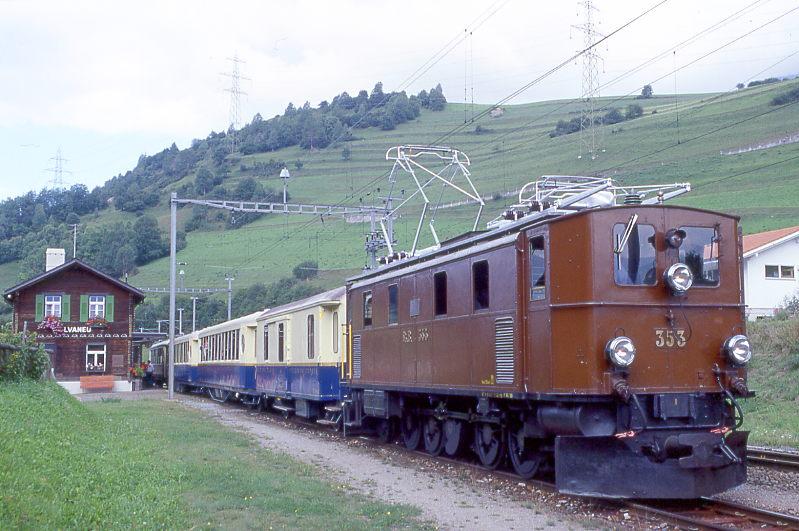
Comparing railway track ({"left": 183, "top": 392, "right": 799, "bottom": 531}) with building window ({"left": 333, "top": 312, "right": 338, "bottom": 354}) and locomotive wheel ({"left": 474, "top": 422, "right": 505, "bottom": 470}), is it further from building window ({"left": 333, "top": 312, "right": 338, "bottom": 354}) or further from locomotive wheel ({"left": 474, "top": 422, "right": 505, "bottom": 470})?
building window ({"left": 333, "top": 312, "right": 338, "bottom": 354})

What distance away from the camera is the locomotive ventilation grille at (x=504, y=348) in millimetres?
11516

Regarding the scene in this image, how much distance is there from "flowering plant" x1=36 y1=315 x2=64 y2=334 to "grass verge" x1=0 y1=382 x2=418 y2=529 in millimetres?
32332

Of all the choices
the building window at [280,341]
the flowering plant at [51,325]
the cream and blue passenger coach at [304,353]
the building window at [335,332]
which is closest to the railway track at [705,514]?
the building window at [335,332]

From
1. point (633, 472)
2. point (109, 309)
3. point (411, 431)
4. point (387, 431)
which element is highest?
point (109, 309)

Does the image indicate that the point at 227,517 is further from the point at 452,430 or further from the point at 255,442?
the point at 255,442

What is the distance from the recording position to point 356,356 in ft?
62.1

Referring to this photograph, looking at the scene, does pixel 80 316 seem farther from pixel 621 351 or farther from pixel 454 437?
pixel 621 351

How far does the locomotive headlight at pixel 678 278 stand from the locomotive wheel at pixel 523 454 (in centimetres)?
295

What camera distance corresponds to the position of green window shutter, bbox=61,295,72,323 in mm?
49625

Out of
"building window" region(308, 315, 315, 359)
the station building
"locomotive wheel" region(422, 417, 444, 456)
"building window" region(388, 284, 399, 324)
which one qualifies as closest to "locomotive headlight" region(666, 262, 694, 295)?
→ "locomotive wheel" region(422, 417, 444, 456)

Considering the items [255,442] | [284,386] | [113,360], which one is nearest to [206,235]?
[113,360]

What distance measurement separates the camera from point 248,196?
Result: 76.8m

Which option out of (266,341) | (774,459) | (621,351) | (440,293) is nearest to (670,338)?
(621,351)

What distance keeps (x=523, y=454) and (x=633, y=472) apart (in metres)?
2.61
